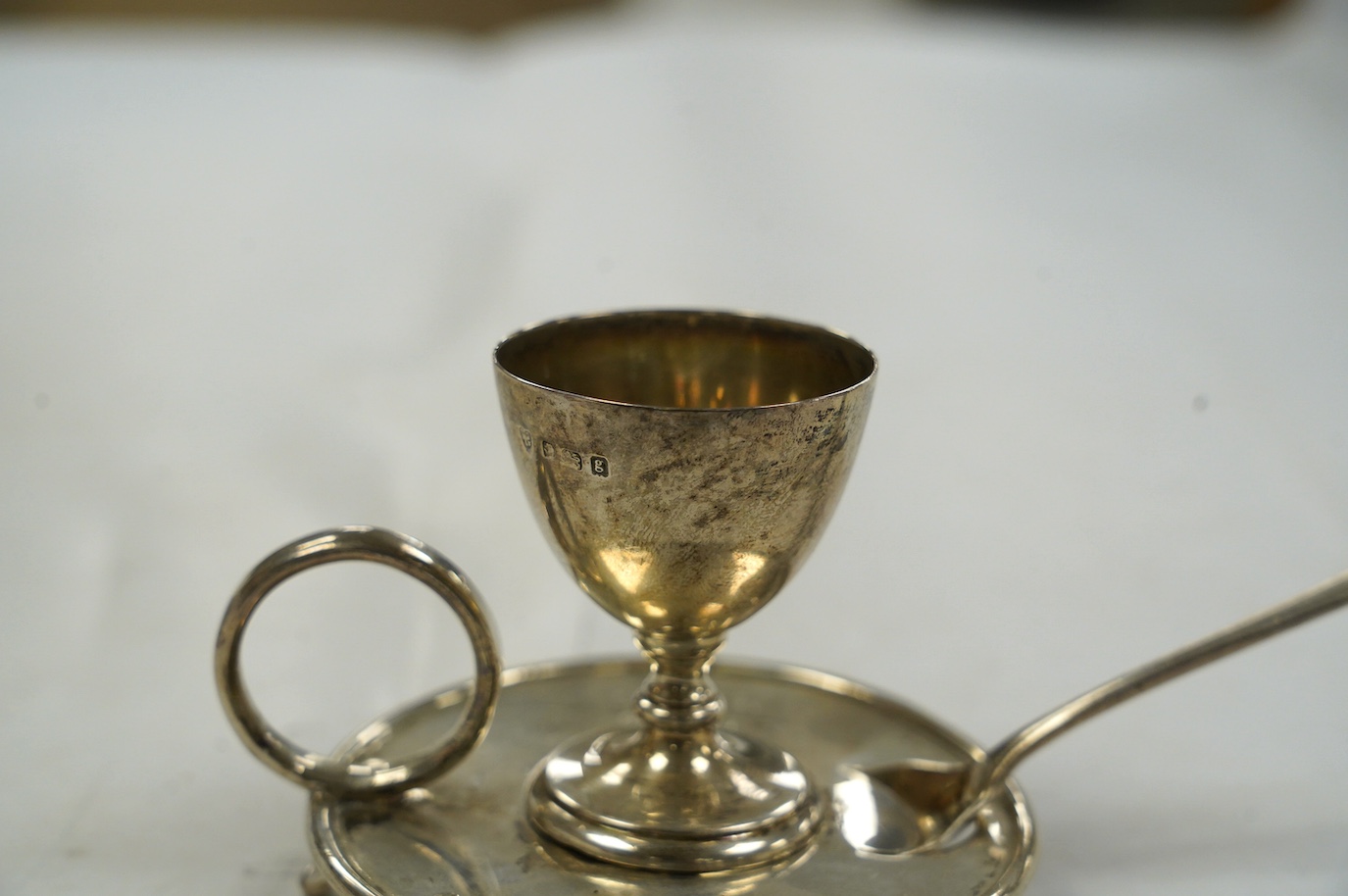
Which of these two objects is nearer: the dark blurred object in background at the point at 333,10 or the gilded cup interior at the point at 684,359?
the gilded cup interior at the point at 684,359

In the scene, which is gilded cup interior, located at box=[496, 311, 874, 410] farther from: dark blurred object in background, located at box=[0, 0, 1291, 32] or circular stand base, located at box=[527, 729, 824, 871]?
dark blurred object in background, located at box=[0, 0, 1291, 32]

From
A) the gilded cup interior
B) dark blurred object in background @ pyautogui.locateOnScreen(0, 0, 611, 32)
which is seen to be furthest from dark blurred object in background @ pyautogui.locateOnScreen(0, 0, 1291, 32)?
the gilded cup interior

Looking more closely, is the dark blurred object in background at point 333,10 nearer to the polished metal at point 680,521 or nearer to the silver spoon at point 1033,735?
the polished metal at point 680,521

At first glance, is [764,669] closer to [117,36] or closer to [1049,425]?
[1049,425]

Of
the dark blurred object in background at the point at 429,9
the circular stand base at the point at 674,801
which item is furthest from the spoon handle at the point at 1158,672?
the dark blurred object in background at the point at 429,9

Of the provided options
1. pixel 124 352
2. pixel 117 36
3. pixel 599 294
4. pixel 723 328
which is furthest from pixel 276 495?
pixel 117 36

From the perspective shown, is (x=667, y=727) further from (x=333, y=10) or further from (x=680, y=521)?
(x=333, y=10)

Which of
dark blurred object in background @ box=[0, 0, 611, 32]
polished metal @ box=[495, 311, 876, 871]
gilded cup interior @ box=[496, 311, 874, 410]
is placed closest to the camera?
polished metal @ box=[495, 311, 876, 871]
